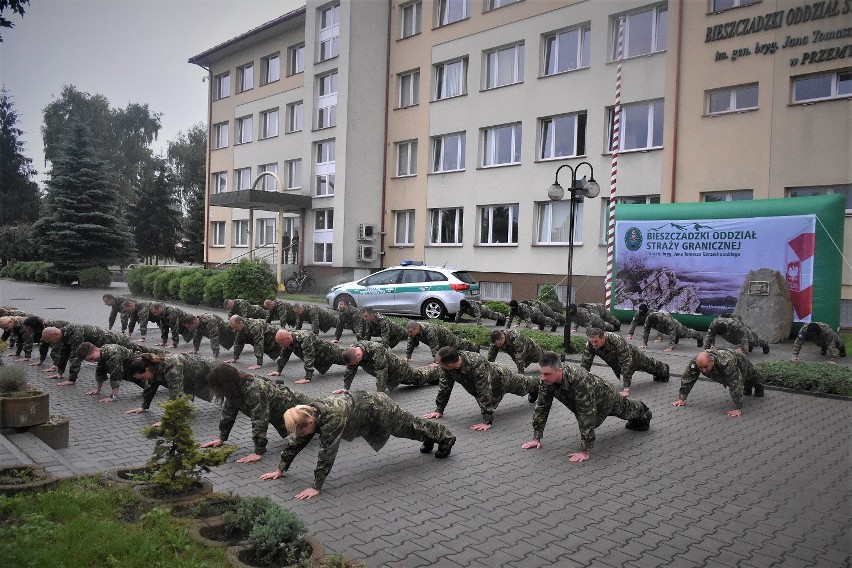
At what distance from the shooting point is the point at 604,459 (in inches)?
283

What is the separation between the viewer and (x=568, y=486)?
6.32 m

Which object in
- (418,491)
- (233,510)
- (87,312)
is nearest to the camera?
(233,510)

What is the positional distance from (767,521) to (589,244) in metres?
18.3

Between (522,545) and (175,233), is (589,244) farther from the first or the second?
(175,233)

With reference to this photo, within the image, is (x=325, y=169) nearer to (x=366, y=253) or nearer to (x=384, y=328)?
(x=366, y=253)

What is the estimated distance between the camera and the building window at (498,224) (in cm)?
2594

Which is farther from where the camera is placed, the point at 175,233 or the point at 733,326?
the point at 175,233

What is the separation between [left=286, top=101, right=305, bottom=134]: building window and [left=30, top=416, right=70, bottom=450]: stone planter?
1191 inches

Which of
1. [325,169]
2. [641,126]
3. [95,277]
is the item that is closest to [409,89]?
[325,169]

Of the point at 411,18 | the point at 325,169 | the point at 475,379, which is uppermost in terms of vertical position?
the point at 411,18

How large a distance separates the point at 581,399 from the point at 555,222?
18.1 m

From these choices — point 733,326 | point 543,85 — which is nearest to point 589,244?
point 543,85

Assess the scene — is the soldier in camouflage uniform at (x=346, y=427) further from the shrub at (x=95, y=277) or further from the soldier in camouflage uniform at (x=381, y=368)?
the shrub at (x=95, y=277)

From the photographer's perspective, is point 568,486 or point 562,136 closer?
point 568,486
